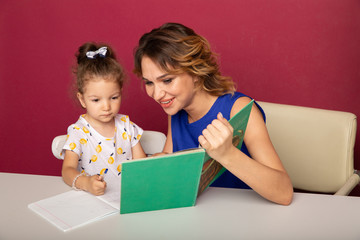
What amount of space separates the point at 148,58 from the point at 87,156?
1.72ft

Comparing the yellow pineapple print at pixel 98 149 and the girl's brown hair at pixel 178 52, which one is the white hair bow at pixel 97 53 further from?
the yellow pineapple print at pixel 98 149

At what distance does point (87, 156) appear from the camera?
1.70 metres

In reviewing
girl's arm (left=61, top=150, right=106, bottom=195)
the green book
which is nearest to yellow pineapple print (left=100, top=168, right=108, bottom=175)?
girl's arm (left=61, top=150, right=106, bottom=195)

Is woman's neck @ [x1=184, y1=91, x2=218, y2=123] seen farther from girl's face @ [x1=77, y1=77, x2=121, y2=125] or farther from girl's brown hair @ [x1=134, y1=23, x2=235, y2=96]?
girl's face @ [x1=77, y1=77, x2=121, y2=125]

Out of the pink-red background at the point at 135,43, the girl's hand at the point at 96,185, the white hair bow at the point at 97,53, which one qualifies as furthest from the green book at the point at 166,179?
the pink-red background at the point at 135,43

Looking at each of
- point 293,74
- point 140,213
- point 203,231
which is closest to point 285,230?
point 203,231

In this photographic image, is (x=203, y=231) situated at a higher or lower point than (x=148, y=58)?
lower

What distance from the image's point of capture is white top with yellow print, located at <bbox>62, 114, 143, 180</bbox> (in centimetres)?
167

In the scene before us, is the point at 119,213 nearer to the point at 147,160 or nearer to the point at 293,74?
the point at 147,160

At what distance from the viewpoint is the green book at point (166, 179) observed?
3.43 feet

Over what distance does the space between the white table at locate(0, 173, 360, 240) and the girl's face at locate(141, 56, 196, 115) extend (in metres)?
0.41

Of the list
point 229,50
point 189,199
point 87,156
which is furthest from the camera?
point 229,50

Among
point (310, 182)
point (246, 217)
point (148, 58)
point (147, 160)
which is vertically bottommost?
point (310, 182)

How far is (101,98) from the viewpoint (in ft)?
5.61
